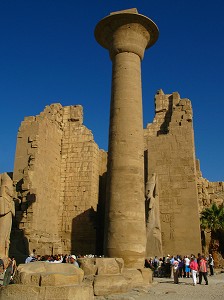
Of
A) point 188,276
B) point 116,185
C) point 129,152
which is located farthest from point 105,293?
point 188,276

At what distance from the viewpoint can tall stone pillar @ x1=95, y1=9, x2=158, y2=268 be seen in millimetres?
10031

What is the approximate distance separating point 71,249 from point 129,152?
10.5 m

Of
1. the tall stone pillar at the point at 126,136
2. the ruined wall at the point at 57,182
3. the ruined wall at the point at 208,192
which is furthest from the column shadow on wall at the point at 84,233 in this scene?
the tall stone pillar at the point at 126,136

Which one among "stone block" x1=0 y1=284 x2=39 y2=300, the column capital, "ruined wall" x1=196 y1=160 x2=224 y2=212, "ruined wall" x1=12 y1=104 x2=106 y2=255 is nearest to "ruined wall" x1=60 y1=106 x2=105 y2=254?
"ruined wall" x1=12 y1=104 x2=106 y2=255

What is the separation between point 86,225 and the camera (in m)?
19.5

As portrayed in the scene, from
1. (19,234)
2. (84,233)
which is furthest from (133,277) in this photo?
(84,233)

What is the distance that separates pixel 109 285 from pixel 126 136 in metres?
4.57

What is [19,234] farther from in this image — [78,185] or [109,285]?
[109,285]

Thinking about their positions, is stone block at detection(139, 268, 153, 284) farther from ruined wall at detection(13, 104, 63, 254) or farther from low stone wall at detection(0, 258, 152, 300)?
ruined wall at detection(13, 104, 63, 254)

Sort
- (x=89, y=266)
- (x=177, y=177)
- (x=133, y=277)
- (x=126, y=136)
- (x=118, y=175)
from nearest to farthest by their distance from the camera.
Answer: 1. (x=89, y=266)
2. (x=133, y=277)
3. (x=118, y=175)
4. (x=126, y=136)
5. (x=177, y=177)

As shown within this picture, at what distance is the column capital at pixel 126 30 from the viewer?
1199 cm

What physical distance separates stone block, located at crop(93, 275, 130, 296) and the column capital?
7520mm

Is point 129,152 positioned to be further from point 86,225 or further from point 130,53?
point 86,225

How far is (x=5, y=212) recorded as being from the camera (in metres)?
13.3
